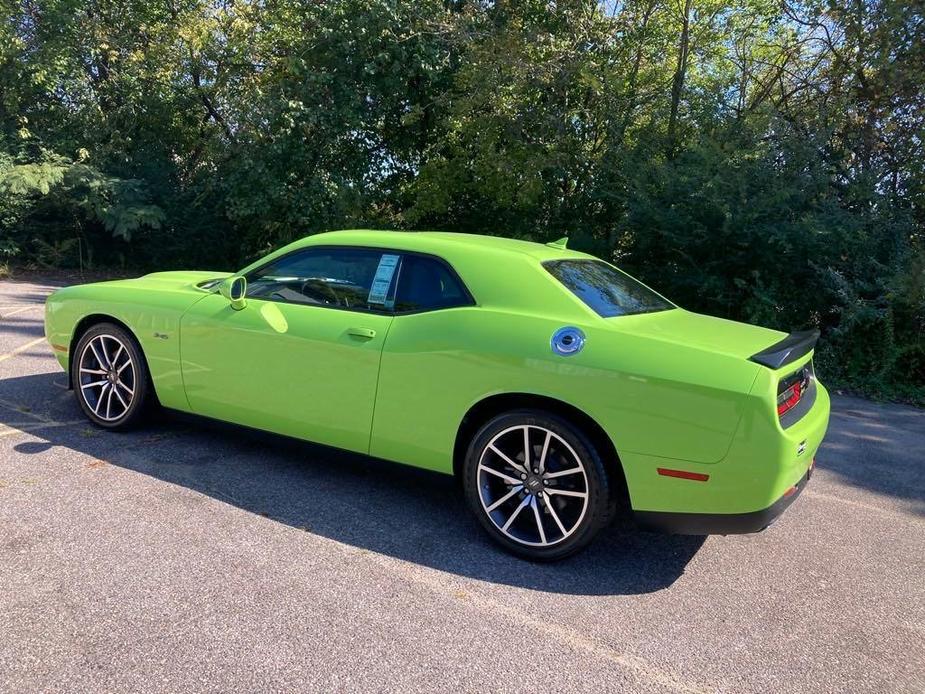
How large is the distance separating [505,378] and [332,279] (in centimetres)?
133

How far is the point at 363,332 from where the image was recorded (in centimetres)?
378

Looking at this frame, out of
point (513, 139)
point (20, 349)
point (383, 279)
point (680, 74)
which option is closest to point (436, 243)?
point (383, 279)

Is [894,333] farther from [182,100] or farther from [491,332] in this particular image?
[182,100]

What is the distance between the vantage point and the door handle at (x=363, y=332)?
12.3ft

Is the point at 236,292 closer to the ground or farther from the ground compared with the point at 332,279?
closer to the ground

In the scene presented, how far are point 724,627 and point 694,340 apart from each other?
1.24m

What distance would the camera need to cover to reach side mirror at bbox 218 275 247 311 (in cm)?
420

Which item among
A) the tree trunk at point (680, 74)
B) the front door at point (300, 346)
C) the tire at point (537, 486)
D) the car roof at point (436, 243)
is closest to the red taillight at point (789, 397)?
the tire at point (537, 486)

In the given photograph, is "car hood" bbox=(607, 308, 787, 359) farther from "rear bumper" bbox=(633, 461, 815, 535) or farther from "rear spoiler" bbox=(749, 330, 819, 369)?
"rear bumper" bbox=(633, 461, 815, 535)

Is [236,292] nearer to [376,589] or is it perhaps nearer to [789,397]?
[376,589]

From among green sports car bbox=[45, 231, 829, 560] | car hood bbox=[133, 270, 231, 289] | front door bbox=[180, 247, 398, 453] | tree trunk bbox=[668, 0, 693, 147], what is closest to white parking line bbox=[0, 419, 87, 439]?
green sports car bbox=[45, 231, 829, 560]

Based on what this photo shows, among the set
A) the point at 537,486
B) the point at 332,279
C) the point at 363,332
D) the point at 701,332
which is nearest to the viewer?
the point at 537,486

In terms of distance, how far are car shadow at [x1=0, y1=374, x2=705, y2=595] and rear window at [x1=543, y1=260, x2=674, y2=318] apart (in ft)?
3.87

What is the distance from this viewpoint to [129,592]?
287 centimetres
